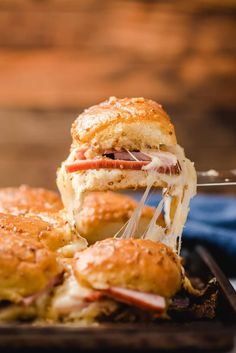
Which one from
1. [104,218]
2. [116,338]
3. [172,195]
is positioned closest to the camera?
[116,338]

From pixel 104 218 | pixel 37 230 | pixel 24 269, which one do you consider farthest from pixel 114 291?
pixel 104 218

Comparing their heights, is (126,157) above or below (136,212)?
above

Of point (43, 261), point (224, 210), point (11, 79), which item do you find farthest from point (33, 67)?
point (43, 261)

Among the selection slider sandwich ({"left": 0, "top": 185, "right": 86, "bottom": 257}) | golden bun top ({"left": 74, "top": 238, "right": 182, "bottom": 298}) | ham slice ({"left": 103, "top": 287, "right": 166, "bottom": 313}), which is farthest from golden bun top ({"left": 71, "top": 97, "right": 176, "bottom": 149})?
ham slice ({"left": 103, "top": 287, "right": 166, "bottom": 313})

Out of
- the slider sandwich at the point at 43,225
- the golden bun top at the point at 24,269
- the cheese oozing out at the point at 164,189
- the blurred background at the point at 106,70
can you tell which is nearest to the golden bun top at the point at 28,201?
the slider sandwich at the point at 43,225

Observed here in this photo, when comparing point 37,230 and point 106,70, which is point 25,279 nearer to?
point 37,230

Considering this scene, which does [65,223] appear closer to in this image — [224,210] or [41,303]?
[41,303]
